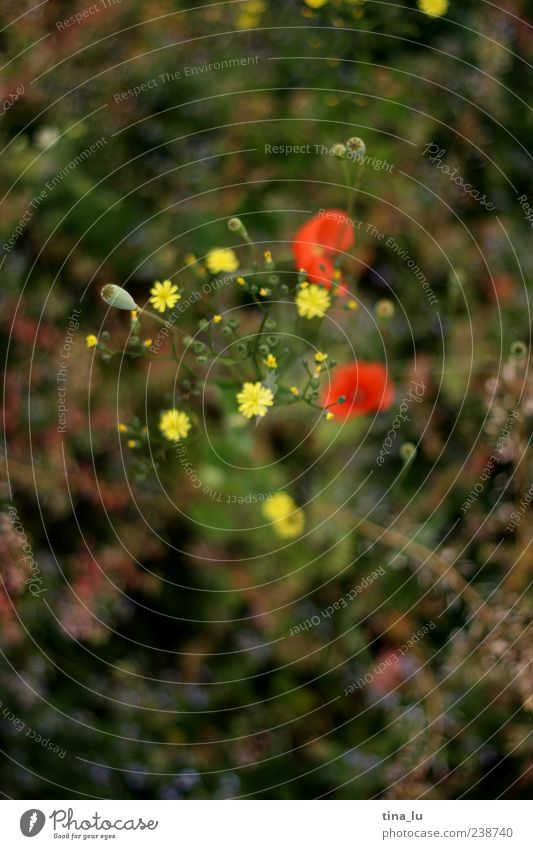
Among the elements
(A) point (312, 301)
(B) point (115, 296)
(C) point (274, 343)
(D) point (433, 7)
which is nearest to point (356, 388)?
(A) point (312, 301)

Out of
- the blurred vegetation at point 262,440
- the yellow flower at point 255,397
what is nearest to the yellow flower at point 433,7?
the blurred vegetation at point 262,440

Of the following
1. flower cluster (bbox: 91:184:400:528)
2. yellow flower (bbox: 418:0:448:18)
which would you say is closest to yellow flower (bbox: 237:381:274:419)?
flower cluster (bbox: 91:184:400:528)

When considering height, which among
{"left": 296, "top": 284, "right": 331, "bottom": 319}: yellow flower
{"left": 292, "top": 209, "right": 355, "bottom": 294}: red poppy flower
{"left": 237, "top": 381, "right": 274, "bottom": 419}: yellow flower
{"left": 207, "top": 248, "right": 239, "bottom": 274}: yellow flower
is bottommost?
{"left": 237, "top": 381, "right": 274, "bottom": 419}: yellow flower

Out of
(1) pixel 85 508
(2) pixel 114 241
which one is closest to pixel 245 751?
(1) pixel 85 508

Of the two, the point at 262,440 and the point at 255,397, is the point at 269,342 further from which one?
the point at 262,440

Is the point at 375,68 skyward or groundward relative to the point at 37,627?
skyward

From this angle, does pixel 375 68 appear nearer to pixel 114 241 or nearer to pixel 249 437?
pixel 114 241

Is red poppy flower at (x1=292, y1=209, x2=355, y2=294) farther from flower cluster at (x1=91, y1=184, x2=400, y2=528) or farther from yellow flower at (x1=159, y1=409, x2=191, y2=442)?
yellow flower at (x1=159, y1=409, x2=191, y2=442)

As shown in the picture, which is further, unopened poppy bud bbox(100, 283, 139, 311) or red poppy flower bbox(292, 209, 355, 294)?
red poppy flower bbox(292, 209, 355, 294)
